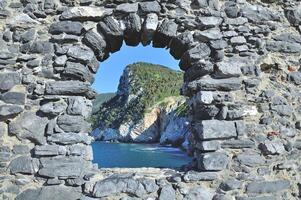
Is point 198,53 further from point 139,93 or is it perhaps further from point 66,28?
point 139,93

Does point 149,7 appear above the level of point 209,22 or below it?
above

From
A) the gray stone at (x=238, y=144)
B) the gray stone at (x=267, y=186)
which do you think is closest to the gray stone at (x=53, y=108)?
the gray stone at (x=238, y=144)

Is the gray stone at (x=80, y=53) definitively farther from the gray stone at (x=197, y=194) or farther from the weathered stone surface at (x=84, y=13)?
the gray stone at (x=197, y=194)

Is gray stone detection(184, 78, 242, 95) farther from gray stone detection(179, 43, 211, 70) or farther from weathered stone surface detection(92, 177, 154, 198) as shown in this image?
weathered stone surface detection(92, 177, 154, 198)

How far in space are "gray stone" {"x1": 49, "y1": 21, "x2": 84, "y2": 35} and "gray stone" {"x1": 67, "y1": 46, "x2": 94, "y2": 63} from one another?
0.75 ft

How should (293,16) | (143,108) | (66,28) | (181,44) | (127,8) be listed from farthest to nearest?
(143,108) < (293,16) < (181,44) < (127,8) < (66,28)

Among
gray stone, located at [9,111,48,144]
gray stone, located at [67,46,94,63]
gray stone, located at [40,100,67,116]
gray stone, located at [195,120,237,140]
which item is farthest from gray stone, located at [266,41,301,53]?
gray stone, located at [9,111,48,144]

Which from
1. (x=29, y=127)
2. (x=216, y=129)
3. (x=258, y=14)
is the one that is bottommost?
(x=29, y=127)

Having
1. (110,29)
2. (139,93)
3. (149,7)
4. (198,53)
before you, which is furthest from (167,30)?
(139,93)

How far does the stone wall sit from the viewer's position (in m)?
4.09

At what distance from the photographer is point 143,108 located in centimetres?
7200

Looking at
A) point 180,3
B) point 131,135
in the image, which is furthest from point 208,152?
point 131,135

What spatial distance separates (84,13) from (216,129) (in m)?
2.30

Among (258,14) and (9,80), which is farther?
(258,14)
